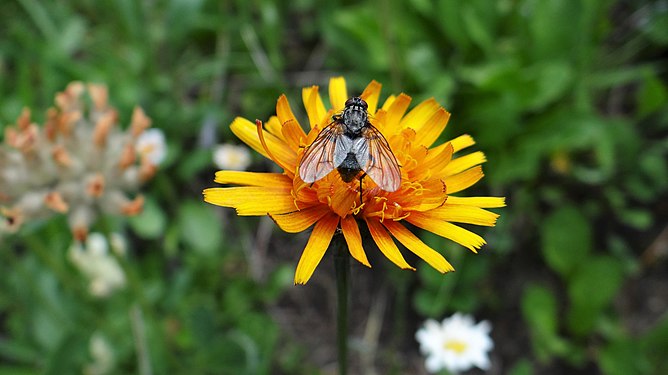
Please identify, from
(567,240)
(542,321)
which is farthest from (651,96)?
(542,321)

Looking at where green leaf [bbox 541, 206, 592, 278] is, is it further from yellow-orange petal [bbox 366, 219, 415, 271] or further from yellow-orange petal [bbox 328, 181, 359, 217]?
yellow-orange petal [bbox 328, 181, 359, 217]

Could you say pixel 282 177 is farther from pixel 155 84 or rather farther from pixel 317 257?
pixel 155 84

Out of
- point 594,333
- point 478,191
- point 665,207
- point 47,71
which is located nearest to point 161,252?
point 47,71

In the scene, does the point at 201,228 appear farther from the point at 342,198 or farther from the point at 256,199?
the point at 342,198

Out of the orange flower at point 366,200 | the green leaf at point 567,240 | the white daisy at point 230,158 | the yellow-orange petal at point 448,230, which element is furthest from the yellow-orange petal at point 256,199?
the green leaf at point 567,240

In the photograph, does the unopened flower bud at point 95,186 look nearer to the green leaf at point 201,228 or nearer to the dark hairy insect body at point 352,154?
the green leaf at point 201,228
